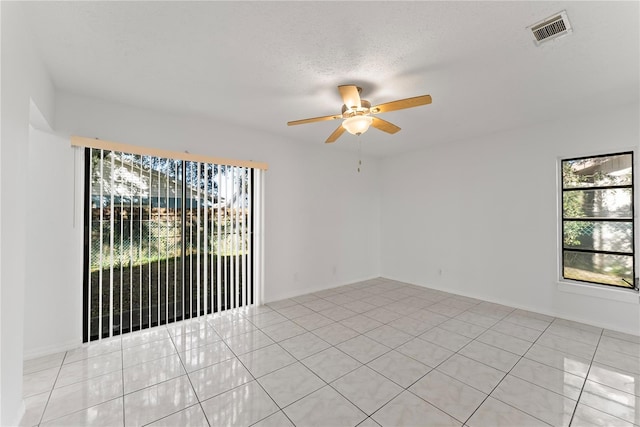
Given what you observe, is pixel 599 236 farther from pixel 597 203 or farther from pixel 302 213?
pixel 302 213

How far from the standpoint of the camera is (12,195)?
1.57m

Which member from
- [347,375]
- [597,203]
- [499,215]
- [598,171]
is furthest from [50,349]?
[598,171]

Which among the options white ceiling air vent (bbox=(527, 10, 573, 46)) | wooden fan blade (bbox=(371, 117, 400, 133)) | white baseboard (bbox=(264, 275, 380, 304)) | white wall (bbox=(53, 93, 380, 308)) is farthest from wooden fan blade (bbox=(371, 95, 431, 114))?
white baseboard (bbox=(264, 275, 380, 304))

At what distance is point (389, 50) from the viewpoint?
2.05 meters

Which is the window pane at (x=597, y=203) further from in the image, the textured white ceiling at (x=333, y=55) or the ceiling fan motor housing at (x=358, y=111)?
the ceiling fan motor housing at (x=358, y=111)

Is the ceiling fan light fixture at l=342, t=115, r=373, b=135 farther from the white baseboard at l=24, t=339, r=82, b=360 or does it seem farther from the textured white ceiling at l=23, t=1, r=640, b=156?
the white baseboard at l=24, t=339, r=82, b=360

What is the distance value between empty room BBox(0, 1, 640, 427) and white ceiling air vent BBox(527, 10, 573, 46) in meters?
0.03

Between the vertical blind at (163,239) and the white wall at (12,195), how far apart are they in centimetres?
113

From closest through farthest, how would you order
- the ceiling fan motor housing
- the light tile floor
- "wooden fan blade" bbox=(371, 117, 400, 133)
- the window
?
the light tile floor
the ceiling fan motor housing
"wooden fan blade" bbox=(371, 117, 400, 133)
the window

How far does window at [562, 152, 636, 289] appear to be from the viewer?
10.4ft

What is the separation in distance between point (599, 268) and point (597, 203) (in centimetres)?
81

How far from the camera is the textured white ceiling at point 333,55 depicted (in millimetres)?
1686

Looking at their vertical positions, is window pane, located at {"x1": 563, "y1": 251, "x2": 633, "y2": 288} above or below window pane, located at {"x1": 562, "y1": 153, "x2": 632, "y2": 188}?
below

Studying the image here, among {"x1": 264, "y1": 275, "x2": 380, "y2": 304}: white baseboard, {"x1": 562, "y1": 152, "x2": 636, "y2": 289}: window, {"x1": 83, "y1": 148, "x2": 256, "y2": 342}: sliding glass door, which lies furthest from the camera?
{"x1": 264, "y1": 275, "x2": 380, "y2": 304}: white baseboard
